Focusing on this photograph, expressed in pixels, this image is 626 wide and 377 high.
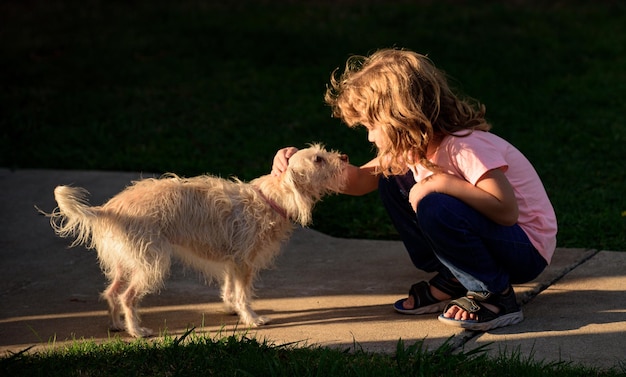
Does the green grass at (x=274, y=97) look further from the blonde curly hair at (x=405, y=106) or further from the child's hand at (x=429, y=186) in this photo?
the blonde curly hair at (x=405, y=106)

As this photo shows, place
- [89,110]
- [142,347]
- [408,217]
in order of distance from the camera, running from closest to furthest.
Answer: [142,347]
[408,217]
[89,110]

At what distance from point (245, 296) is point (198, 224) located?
471 millimetres

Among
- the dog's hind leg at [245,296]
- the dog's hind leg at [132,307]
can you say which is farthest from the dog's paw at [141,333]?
the dog's hind leg at [245,296]

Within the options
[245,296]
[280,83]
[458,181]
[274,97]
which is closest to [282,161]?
[245,296]

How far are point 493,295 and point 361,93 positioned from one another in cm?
122

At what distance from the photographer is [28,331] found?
15.1 ft

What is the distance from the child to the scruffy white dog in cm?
46

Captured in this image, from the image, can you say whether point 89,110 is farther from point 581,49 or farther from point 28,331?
point 581,49

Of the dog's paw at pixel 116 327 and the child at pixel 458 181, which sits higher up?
the child at pixel 458 181

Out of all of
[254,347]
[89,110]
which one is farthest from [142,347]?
[89,110]

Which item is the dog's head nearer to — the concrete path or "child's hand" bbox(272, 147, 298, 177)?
"child's hand" bbox(272, 147, 298, 177)

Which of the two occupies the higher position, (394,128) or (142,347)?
(394,128)

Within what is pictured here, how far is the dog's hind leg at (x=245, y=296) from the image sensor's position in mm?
4680

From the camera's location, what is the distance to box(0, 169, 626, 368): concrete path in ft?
14.2
